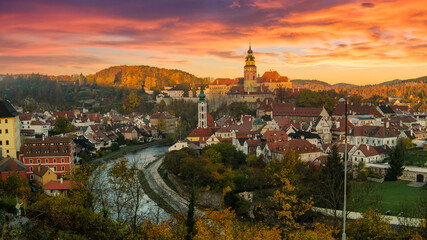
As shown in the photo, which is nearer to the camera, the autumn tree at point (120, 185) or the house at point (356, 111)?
the autumn tree at point (120, 185)

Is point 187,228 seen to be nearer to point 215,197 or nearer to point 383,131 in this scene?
point 215,197

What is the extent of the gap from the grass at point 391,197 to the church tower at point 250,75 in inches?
1544

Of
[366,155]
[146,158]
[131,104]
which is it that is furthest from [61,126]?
[131,104]

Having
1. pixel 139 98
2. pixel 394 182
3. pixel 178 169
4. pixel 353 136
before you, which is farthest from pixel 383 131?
pixel 139 98

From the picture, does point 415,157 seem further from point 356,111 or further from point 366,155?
point 356,111

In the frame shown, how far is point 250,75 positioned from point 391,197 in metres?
43.6

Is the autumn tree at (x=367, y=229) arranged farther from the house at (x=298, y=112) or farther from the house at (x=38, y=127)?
the house at (x=38, y=127)

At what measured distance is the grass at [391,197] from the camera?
17.2 meters

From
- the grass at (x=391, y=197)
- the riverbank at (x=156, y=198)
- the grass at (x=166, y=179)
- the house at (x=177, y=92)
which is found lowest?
the riverbank at (x=156, y=198)

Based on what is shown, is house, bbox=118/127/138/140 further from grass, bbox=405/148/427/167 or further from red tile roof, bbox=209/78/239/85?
grass, bbox=405/148/427/167

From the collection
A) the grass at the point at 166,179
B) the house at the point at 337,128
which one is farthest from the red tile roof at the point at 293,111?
the grass at the point at 166,179

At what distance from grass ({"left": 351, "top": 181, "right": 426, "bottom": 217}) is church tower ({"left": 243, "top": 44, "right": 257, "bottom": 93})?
39.2 meters

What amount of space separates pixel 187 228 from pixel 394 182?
17407 millimetres

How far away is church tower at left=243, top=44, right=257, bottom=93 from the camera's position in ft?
201
